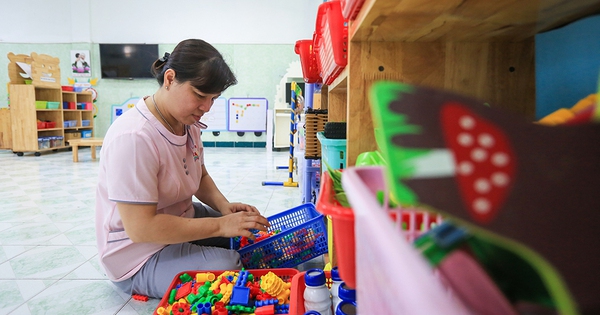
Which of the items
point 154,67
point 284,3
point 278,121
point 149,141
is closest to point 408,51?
point 149,141

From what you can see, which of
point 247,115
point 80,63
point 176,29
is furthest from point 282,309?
point 80,63

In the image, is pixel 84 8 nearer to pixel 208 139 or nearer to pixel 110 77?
pixel 110 77

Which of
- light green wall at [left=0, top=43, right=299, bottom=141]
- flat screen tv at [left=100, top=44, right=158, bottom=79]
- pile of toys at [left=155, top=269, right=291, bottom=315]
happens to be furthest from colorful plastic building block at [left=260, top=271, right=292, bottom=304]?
flat screen tv at [left=100, top=44, right=158, bottom=79]

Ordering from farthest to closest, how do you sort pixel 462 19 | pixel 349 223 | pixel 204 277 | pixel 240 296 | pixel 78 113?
1. pixel 78 113
2. pixel 204 277
3. pixel 240 296
4. pixel 462 19
5. pixel 349 223

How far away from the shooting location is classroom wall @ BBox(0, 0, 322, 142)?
6.85 m

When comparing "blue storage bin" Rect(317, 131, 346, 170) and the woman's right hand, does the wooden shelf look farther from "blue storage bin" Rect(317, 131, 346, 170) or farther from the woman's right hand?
the woman's right hand

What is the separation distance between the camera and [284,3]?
6.82 m

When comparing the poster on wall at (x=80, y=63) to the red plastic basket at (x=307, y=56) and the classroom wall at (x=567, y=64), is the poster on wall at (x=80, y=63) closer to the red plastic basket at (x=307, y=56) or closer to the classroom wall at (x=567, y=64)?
the red plastic basket at (x=307, y=56)

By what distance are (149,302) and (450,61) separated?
113 cm

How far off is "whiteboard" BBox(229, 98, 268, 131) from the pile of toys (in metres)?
5.94

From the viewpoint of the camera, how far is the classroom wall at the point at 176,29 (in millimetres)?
6848

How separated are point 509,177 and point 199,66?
38.9 inches

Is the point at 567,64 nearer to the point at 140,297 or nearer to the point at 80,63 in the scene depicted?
the point at 140,297

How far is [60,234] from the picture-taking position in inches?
74.9
